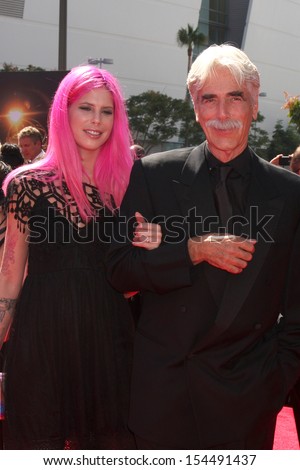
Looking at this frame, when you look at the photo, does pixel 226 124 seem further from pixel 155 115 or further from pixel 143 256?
pixel 155 115

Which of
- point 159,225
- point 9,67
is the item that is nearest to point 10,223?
point 159,225

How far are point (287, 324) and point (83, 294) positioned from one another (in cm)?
96

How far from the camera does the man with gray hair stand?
2352mm

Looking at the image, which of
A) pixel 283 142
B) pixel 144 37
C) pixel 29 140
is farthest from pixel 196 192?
pixel 144 37

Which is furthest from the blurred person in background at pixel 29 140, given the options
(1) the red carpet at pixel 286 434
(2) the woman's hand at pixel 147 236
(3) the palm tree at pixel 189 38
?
(3) the palm tree at pixel 189 38

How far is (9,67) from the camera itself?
37.9 m

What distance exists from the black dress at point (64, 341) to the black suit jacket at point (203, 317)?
66cm

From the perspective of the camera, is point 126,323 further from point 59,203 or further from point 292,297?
point 292,297

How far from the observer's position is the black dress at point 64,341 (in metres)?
3.08

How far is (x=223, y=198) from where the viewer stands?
2455 mm

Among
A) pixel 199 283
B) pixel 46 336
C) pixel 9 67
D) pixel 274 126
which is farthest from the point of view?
pixel 274 126

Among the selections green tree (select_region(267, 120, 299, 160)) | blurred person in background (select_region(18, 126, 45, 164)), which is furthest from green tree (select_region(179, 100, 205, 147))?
blurred person in background (select_region(18, 126, 45, 164))

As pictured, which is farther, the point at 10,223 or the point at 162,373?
the point at 10,223

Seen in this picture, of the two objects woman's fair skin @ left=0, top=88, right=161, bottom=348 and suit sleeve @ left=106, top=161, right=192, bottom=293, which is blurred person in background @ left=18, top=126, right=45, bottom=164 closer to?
woman's fair skin @ left=0, top=88, right=161, bottom=348
